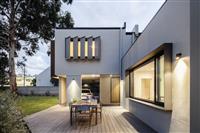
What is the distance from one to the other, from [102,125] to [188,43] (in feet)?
15.8

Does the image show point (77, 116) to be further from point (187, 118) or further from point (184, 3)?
point (184, 3)

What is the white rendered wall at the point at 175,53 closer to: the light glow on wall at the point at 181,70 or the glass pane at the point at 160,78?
the light glow on wall at the point at 181,70

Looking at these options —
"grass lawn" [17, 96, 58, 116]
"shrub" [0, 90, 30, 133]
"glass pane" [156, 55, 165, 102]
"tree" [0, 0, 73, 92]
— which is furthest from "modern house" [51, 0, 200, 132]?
"tree" [0, 0, 73, 92]

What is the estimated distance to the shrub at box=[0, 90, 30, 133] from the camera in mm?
3809

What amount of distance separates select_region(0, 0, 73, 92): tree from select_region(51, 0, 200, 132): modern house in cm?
350

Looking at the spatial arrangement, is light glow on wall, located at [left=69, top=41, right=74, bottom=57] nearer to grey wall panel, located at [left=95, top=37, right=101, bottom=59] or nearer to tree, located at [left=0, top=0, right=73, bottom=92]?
grey wall panel, located at [left=95, top=37, right=101, bottom=59]

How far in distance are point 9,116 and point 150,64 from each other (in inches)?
207

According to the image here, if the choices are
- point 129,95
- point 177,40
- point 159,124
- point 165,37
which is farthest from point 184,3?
point 129,95

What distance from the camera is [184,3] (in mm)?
4723

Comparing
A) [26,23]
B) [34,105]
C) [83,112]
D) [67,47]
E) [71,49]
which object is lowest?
[34,105]

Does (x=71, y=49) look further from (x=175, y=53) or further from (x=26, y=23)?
(x=175, y=53)

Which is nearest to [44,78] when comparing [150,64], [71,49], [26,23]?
[26,23]

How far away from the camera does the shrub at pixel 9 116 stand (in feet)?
12.5

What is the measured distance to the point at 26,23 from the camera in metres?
18.5
